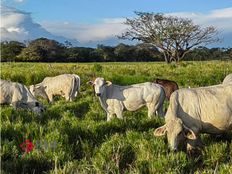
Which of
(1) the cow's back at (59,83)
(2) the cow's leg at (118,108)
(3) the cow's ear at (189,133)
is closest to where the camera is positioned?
(3) the cow's ear at (189,133)

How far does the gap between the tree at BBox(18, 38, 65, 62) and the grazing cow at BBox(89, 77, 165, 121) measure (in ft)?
188

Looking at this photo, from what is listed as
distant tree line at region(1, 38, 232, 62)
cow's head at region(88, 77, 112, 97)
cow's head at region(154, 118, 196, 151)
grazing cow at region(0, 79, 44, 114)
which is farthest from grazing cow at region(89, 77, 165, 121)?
distant tree line at region(1, 38, 232, 62)

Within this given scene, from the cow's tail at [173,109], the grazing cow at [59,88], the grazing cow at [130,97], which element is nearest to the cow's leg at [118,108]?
the grazing cow at [130,97]

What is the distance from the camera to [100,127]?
955 centimetres

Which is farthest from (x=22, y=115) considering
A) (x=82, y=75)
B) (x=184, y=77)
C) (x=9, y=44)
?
(x=9, y=44)

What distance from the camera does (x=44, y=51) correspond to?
77.3 meters

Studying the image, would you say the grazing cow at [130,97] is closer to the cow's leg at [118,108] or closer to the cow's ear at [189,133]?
the cow's leg at [118,108]

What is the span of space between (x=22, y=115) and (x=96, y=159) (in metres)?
4.75

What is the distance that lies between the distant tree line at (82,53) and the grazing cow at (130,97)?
49.9m

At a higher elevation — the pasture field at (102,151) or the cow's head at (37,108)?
the pasture field at (102,151)

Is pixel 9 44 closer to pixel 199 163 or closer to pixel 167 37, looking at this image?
pixel 167 37

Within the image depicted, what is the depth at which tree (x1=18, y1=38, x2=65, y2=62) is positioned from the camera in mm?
71062

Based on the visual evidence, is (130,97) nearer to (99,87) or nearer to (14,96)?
(99,87)

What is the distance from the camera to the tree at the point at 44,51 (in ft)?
233
